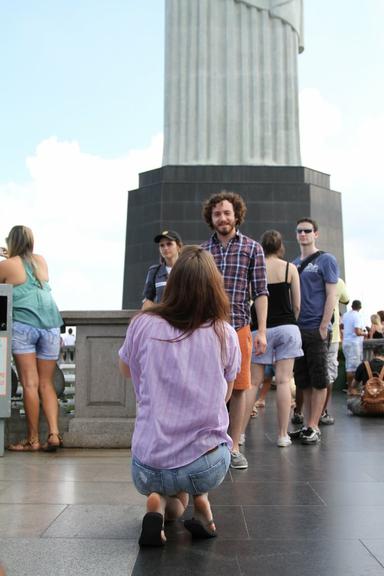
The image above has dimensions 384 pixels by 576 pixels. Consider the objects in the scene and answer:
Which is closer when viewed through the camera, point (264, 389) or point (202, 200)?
point (264, 389)

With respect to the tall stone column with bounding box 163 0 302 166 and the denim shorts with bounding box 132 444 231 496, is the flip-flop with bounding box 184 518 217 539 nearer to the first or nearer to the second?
the denim shorts with bounding box 132 444 231 496

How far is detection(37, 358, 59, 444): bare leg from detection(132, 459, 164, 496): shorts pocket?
10.6ft

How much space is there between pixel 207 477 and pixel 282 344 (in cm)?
326

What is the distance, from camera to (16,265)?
271 inches

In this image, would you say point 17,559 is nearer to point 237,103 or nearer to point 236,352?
point 236,352

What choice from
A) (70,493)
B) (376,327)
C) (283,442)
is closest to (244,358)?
(283,442)

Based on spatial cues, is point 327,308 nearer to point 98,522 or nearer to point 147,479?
point 98,522

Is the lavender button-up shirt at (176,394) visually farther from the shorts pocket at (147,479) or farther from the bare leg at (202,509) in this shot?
the bare leg at (202,509)

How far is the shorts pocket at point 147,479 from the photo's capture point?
3764 mm

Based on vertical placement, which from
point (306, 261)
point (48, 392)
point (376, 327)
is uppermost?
point (306, 261)

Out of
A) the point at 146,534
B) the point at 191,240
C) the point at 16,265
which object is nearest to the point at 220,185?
the point at 191,240

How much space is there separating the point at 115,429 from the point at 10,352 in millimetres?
1175

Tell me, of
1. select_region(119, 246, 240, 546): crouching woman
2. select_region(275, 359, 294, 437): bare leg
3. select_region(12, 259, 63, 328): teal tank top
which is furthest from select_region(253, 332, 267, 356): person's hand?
select_region(119, 246, 240, 546): crouching woman

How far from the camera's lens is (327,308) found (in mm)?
7426
